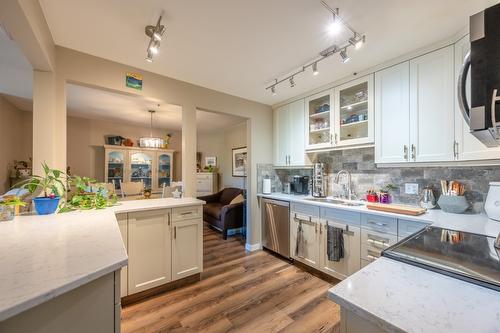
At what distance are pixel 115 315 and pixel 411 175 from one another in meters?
2.74

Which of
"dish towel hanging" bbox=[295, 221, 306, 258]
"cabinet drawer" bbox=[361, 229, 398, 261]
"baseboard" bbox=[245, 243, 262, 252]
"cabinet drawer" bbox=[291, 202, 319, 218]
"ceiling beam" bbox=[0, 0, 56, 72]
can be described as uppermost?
"ceiling beam" bbox=[0, 0, 56, 72]

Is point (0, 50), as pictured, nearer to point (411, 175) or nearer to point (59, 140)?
point (59, 140)

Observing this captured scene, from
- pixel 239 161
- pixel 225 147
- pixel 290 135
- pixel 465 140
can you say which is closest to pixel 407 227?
pixel 465 140

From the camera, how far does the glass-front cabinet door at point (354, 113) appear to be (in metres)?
2.30

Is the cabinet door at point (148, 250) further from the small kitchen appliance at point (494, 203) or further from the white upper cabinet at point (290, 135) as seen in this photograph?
the small kitchen appliance at point (494, 203)

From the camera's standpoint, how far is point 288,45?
1.88 metres

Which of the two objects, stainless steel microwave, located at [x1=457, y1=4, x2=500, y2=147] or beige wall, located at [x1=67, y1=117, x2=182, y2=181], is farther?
beige wall, located at [x1=67, y1=117, x2=182, y2=181]

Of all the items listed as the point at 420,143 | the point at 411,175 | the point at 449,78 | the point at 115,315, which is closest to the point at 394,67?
the point at 449,78

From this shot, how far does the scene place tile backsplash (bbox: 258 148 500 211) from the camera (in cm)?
182

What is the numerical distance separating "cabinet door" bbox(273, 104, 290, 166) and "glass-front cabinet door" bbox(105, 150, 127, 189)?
3722 millimetres

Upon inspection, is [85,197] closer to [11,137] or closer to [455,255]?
[455,255]

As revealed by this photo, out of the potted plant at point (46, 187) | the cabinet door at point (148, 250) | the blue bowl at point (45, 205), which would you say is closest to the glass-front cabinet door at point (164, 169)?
the cabinet door at point (148, 250)

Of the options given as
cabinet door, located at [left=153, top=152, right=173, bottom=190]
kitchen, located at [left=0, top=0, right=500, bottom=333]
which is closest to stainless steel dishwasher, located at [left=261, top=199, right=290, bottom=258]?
kitchen, located at [left=0, top=0, right=500, bottom=333]

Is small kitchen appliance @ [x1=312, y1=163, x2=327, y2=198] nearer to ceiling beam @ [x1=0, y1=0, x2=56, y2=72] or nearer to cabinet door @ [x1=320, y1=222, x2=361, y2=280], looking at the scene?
cabinet door @ [x1=320, y1=222, x2=361, y2=280]
